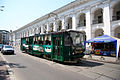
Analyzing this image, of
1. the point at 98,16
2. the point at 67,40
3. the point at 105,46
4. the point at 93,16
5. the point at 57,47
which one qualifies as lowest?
the point at 105,46

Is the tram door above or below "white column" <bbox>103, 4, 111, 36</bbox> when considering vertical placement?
below

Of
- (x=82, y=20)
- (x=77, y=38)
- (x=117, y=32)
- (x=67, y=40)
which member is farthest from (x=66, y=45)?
(x=82, y=20)

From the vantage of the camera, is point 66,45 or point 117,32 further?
point 117,32

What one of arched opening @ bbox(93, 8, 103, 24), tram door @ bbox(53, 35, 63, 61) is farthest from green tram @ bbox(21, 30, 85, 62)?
arched opening @ bbox(93, 8, 103, 24)

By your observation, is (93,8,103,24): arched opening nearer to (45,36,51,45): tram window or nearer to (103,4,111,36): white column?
(103,4,111,36): white column

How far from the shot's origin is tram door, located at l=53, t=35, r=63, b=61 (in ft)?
33.4

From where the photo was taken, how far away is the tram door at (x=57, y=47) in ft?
33.4

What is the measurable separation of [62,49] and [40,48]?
16.9 feet

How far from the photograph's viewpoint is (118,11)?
21.0m

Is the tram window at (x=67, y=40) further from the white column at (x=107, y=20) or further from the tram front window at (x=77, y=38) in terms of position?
the white column at (x=107, y=20)

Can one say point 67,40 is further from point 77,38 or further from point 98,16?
point 98,16

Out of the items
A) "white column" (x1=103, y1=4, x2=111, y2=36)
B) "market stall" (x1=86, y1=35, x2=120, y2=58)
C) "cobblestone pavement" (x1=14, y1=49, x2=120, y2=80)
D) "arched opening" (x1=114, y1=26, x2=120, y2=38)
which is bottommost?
"cobblestone pavement" (x1=14, y1=49, x2=120, y2=80)

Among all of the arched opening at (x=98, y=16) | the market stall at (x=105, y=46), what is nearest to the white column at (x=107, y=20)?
the market stall at (x=105, y=46)

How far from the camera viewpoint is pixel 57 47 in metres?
10.7
